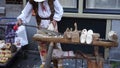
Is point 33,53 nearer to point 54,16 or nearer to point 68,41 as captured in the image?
point 54,16

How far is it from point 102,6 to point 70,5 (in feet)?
2.42

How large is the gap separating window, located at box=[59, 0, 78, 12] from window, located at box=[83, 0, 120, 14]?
23 centimetres

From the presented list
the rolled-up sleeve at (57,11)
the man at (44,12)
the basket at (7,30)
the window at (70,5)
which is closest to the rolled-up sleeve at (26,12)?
the man at (44,12)

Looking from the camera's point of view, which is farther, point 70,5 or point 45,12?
point 70,5

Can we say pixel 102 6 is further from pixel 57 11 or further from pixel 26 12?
pixel 26 12

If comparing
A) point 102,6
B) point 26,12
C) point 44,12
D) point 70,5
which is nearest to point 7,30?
point 70,5

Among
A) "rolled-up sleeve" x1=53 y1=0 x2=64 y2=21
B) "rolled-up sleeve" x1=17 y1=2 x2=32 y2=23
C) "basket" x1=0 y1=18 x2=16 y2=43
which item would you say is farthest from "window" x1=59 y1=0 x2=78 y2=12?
"rolled-up sleeve" x1=17 y1=2 x2=32 y2=23

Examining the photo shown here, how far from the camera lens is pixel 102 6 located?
25.0 feet

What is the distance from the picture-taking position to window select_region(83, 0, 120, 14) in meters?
7.52

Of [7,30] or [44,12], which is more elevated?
[44,12]

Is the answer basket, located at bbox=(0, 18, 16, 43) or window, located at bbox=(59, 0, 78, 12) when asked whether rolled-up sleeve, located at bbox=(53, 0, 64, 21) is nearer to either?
window, located at bbox=(59, 0, 78, 12)

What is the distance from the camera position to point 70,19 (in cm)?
768

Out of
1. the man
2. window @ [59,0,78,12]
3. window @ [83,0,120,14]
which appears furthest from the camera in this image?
window @ [59,0,78,12]

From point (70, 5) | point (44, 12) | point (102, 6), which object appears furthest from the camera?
point (70, 5)
